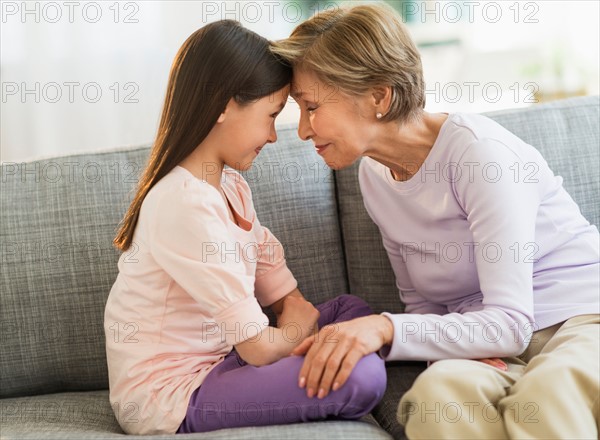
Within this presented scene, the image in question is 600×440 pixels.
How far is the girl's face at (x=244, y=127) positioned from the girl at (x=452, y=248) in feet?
0.33

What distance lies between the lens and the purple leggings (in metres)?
1.24

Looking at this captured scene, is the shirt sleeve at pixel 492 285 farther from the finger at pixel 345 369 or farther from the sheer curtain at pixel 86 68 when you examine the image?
the sheer curtain at pixel 86 68

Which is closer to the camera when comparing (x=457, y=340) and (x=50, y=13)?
(x=457, y=340)

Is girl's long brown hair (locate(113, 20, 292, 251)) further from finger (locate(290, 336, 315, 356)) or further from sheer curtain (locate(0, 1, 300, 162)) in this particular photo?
sheer curtain (locate(0, 1, 300, 162))

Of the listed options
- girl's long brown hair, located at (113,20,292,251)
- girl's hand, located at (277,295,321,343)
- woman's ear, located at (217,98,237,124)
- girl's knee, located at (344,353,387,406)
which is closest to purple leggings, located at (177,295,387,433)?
girl's knee, located at (344,353,387,406)

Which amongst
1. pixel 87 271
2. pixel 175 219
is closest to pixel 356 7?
pixel 175 219

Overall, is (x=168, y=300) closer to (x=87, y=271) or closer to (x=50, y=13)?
(x=87, y=271)

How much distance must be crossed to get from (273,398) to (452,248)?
1.59 feet

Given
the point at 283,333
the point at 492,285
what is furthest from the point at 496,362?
the point at 283,333

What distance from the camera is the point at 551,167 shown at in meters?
1.70

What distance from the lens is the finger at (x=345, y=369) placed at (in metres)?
1.22

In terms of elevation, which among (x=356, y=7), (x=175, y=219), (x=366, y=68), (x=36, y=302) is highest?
(x=356, y=7)

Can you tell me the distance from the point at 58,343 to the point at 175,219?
51 cm

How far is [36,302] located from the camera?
159 cm
